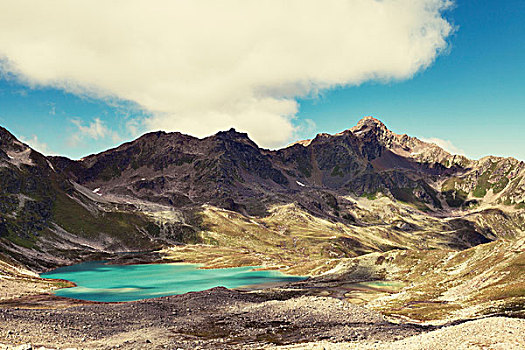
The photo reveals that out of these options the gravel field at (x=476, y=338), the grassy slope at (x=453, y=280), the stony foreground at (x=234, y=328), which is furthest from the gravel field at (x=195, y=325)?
the grassy slope at (x=453, y=280)

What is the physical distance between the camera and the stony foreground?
40531 millimetres

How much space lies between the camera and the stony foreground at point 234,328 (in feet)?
133

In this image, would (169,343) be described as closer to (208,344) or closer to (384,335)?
(208,344)

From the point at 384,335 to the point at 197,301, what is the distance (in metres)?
52.7

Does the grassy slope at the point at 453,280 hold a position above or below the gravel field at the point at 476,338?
below

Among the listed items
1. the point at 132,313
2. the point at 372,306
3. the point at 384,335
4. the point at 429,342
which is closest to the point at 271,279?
the point at 372,306

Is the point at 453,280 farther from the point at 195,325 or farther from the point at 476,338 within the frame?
the point at 476,338

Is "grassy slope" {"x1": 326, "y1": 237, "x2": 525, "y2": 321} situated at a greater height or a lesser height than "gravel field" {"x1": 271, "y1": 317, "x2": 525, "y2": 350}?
lesser

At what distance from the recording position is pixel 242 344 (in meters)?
54.0

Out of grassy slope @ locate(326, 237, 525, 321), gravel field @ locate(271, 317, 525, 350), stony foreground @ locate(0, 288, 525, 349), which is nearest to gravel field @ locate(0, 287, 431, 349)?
stony foreground @ locate(0, 288, 525, 349)

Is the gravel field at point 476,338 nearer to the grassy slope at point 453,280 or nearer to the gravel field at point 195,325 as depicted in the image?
the gravel field at point 195,325

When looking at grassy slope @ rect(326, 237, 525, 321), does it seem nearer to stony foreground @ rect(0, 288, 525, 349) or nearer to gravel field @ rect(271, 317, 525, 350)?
stony foreground @ rect(0, 288, 525, 349)

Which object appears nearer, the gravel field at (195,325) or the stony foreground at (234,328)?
the stony foreground at (234,328)

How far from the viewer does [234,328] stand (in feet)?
220
